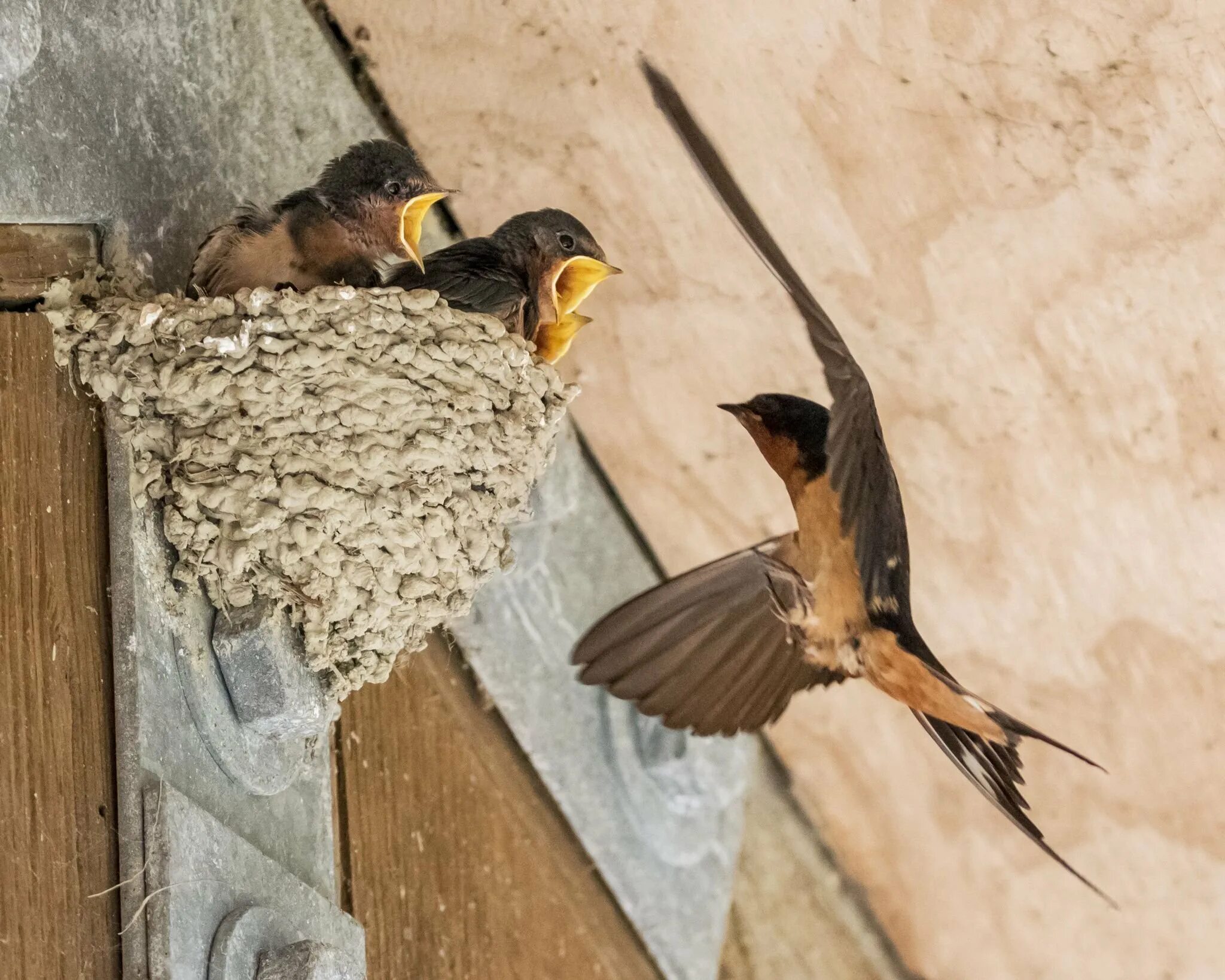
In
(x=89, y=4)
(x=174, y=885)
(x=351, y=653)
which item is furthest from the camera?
(x=351, y=653)

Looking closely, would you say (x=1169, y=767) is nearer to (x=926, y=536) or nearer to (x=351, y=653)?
(x=926, y=536)

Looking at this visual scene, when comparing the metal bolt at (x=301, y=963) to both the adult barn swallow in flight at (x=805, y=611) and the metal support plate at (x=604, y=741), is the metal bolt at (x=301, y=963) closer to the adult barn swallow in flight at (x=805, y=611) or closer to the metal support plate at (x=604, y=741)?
the adult barn swallow in flight at (x=805, y=611)

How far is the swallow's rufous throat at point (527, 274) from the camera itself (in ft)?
8.04

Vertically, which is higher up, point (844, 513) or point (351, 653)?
point (351, 653)

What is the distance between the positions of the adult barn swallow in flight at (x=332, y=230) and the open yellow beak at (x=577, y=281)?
318mm

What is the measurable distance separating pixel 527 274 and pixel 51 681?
1.10 meters

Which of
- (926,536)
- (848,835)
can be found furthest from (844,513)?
(848,835)

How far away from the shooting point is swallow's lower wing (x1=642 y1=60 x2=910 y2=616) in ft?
5.74

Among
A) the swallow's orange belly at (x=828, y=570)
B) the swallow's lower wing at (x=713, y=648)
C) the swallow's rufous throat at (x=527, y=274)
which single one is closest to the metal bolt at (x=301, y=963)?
the swallow's lower wing at (x=713, y=648)

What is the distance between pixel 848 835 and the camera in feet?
11.7

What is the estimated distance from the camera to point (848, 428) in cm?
192

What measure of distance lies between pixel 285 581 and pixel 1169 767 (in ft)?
5.80

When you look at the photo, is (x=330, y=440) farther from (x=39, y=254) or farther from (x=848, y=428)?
(x=848, y=428)

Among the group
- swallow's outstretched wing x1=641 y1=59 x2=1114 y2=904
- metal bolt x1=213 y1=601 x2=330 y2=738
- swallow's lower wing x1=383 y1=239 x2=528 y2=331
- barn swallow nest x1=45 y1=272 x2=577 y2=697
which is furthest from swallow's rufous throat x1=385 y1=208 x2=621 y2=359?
metal bolt x1=213 y1=601 x2=330 y2=738
